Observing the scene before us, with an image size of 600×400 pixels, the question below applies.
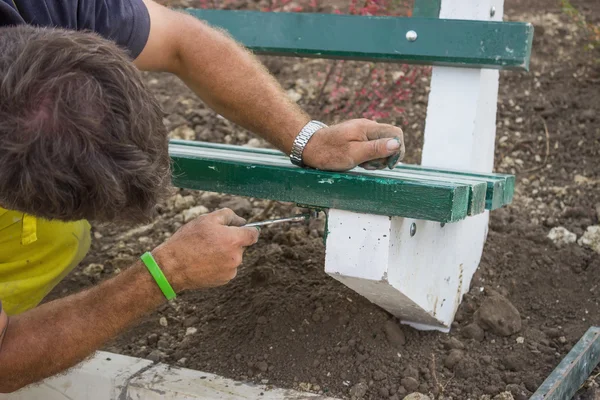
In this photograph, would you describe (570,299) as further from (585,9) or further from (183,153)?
(585,9)

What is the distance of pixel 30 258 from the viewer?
2611 millimetres

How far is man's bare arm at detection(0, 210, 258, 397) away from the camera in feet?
6.56

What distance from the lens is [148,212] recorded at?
6.55ft

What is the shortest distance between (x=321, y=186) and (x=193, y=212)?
4.33ft

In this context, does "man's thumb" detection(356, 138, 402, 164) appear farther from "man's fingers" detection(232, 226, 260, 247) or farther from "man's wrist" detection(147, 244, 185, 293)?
"man's wrist" detection(147, 244, 185, 293)

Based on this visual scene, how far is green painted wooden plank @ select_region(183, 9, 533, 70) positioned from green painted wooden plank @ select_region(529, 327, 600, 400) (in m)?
0.83

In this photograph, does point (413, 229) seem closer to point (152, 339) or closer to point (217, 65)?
point (217, 65)

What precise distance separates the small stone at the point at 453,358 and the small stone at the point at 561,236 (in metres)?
0.74

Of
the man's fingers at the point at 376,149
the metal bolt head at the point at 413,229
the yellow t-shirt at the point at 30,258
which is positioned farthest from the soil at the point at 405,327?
the man's fingers at the point at 376,149

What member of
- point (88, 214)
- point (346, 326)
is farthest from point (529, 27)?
point (88, 214)

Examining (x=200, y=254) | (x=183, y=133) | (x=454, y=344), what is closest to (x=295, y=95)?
(x=183, y=133)

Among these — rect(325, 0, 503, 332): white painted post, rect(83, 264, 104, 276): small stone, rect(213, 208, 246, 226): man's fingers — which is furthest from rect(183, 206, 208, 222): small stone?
rect(213, 208, 246, 226): man's fingers

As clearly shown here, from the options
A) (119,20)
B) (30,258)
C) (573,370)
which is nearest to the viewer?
(573,370)

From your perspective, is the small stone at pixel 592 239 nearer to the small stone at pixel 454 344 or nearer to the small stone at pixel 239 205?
the small stone at pixel 454 344
